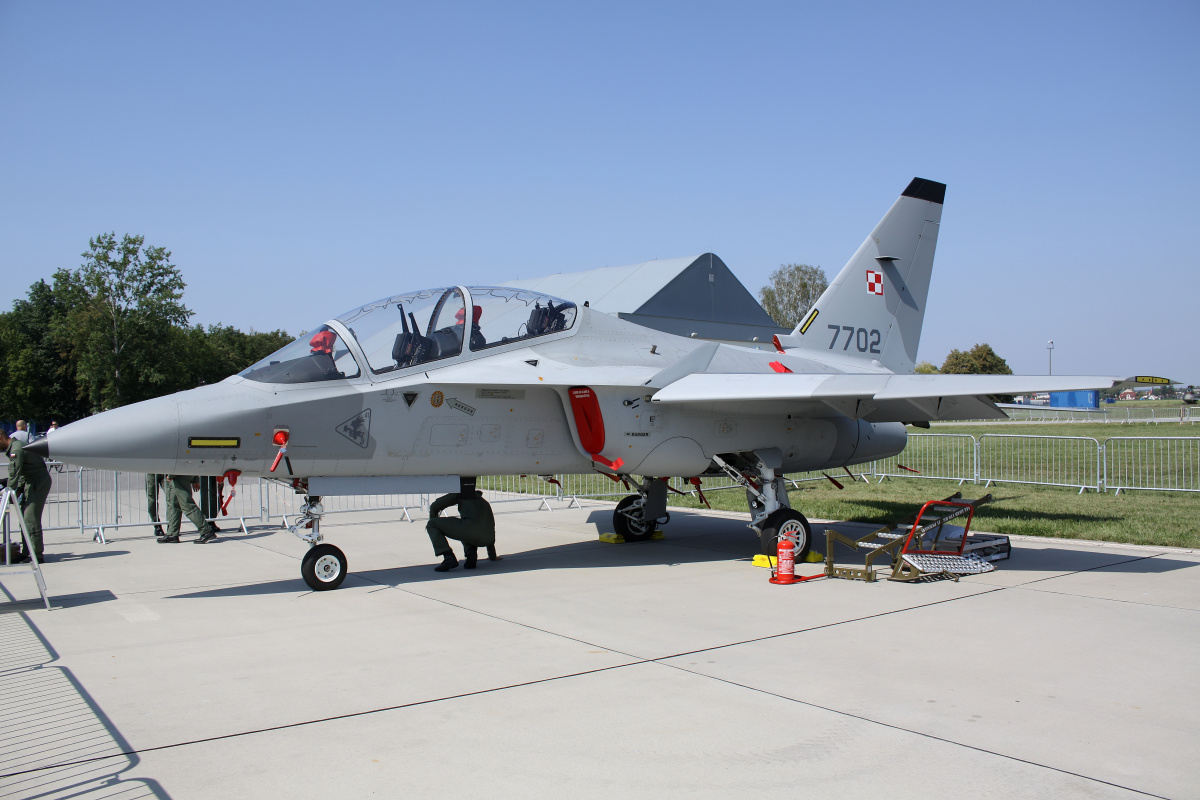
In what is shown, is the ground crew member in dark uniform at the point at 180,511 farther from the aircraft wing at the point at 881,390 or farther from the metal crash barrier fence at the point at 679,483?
the aircraft wing at the point at 881,390

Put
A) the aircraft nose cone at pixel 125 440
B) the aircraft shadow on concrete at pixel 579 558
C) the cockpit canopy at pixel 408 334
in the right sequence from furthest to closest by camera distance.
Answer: the aircraft shadow on concrete at pixel 579 558, the cockpit canopy at pixel 408 334, the aircraft nose cone at pixel 125 440

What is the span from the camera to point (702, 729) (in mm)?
4105

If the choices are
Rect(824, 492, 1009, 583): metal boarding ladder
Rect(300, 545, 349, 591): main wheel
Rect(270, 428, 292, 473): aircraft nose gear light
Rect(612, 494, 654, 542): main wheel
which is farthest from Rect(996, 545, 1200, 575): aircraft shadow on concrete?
Rect(270, 428, 292, 473): aircraft nose gear light

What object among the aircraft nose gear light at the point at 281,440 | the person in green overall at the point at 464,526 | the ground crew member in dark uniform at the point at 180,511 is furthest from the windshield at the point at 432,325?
the ground crew member in dark uniform at the point at 180,511

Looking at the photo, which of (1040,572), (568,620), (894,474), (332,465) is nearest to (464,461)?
(332,465)

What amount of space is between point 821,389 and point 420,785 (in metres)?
5.87

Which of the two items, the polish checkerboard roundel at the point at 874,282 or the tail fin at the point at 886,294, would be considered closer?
the tail fin at the point at 886,294

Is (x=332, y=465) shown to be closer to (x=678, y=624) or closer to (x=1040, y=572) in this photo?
(x=678, y=624)

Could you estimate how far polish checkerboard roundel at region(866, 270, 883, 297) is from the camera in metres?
12.0

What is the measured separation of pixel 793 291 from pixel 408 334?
65.7 m

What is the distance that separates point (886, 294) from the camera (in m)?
12.2

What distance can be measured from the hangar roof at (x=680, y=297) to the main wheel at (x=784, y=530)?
1861 cm

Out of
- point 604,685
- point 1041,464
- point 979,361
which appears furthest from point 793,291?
point 604,685

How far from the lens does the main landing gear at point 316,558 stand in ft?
25.1
